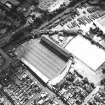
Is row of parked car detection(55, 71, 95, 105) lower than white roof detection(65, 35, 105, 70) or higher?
lower

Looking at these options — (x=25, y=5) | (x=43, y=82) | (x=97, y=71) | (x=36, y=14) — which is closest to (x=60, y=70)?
(x=43, y=82)

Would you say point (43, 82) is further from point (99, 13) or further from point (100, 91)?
point (99, 13)

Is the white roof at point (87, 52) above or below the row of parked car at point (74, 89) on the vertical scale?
above

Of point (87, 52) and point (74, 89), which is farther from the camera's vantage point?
point (87, 52)

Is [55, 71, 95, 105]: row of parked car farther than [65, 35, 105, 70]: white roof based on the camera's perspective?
No

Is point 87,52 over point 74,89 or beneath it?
over

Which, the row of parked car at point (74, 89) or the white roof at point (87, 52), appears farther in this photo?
the white roof at point (87, 52)

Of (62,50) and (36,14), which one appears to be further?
(36,14)

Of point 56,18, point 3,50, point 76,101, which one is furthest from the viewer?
point 56,18
